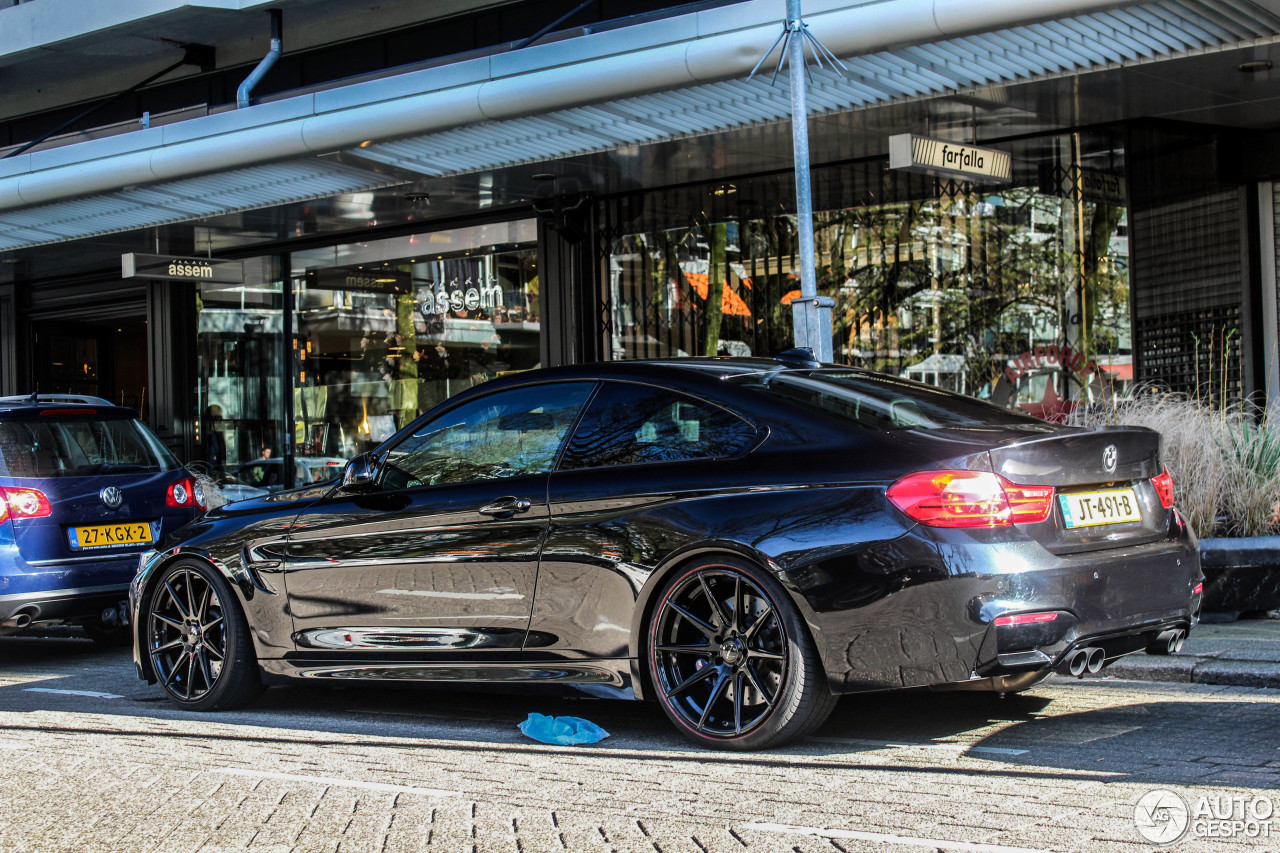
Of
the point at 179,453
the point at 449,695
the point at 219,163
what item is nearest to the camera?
the point at 449,695

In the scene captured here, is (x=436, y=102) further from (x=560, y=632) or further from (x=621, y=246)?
(x=560, y=632)

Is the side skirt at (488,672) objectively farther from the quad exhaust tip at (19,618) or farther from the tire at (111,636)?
the tire at (111,636)

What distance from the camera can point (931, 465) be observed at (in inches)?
176

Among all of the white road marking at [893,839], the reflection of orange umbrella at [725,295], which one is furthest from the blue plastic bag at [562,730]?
the reflection of orange umbrella at [725,295]

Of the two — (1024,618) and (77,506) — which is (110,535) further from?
(1024,618)

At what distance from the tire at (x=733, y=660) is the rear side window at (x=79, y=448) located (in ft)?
16.8

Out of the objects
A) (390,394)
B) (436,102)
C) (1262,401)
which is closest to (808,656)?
→ (436,102)

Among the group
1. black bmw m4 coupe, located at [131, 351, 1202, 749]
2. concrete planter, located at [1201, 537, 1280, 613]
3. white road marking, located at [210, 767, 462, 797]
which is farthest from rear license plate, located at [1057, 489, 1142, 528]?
concrete planter, located at [1201, 537, 1280, 613]

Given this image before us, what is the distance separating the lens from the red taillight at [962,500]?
4418mm

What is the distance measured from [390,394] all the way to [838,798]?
1276 cm

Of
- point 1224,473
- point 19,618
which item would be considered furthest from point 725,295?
point 19,618

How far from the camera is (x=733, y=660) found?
189 inches

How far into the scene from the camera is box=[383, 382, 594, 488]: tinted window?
5531mm

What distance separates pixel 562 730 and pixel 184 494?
15.5 ft
